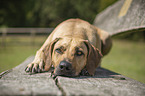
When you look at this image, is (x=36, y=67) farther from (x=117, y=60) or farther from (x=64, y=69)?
(x=117, y=60)

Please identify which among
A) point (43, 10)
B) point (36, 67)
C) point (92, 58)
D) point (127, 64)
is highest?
point (43, 10)

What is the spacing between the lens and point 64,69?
215 cm

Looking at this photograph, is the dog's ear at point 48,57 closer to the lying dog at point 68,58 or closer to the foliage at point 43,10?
the lying dog at point 68,58


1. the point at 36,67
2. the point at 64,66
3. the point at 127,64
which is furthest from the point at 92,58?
the point at 127,64

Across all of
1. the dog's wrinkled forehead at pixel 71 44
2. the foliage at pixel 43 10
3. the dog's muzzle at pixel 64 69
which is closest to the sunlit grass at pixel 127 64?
the dog's wrinkled forehead at pixel 71 44

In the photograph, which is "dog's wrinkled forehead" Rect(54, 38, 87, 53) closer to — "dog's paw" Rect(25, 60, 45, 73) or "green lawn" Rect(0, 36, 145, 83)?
"dog's paw" Rect(25, 60, 45, 73)

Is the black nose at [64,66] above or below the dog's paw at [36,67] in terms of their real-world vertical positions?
above

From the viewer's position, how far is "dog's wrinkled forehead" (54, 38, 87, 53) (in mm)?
2416

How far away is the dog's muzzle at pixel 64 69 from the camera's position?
214 centimetres

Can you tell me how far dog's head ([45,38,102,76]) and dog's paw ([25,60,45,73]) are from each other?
10 cm

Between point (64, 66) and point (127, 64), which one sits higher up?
point (64, 66)

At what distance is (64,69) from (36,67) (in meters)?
0.58

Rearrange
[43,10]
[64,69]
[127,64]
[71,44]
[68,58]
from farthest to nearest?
[43,10] < [127,64] < [71,44] < [68,58] < [64,69]

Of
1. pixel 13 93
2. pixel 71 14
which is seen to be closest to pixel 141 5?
pixel 13 93
